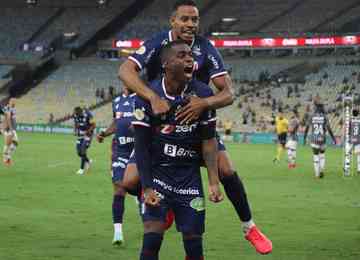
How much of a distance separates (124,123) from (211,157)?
18.0 ft

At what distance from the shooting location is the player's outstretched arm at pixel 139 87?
7980 mm

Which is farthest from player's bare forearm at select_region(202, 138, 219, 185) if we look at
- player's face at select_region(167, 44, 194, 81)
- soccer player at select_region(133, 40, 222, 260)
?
player's face at select_region(167, 44, 194, 81)

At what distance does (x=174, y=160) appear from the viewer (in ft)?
27.1

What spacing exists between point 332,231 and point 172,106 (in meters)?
7.61

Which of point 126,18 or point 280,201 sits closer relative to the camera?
point 280,201

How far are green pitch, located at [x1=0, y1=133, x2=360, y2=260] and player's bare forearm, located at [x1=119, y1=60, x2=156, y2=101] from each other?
12.1 feet

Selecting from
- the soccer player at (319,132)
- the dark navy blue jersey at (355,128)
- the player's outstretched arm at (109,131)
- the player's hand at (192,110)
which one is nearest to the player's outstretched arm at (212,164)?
the player's hand at (192,110)

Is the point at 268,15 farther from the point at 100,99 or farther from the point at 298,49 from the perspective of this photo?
Answer: the point at 100,99

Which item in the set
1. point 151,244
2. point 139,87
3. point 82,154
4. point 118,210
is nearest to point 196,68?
point 139,87

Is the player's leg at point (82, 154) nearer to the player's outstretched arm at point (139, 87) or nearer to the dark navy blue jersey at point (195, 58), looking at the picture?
the dark navy blue jersey at point (195, 58)

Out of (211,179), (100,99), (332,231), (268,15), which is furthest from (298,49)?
(211,179)

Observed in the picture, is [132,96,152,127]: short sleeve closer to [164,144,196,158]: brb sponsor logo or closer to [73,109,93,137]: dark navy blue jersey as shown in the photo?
[164,144,196,158]: brb sponsor logo

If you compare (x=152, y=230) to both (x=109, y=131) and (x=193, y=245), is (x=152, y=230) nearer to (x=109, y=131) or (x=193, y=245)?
(x=193, y=245)

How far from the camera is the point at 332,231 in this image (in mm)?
15016
